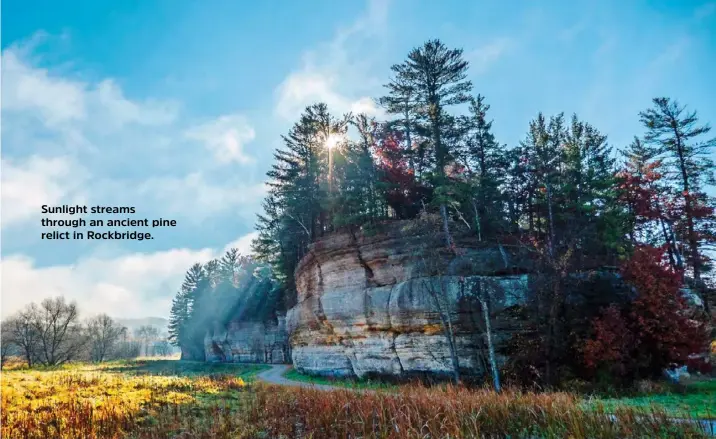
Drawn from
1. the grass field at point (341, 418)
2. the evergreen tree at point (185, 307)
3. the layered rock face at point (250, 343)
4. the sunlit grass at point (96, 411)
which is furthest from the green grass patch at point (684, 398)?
the evergreen tree at point (185, 307)

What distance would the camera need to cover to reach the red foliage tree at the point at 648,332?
57.4ft

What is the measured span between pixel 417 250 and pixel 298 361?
1515cm

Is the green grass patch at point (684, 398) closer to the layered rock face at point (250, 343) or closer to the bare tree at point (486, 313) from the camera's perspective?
the bare tree at point (486, 313)

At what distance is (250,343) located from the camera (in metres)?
52.0

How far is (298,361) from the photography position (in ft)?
106

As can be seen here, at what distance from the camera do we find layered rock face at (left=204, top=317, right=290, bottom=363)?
48.7 meters

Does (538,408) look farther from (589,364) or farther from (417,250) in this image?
(417,250)

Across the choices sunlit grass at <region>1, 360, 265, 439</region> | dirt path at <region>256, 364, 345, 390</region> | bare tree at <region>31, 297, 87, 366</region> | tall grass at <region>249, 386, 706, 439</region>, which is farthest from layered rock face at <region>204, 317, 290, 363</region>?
tall grass at <region>249, 386, 706, 439</region>

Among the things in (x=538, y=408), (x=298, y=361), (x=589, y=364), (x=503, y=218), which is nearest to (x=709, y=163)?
(x=503, y=218)

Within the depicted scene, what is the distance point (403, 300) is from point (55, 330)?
6327cm

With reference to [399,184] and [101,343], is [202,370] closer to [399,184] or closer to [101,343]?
[399,184]

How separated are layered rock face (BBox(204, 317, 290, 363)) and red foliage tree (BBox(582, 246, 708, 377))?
36851 millimetres

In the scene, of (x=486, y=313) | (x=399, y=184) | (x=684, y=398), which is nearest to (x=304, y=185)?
(x=399, y=184)

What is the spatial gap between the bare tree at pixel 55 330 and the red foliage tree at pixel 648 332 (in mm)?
70497
